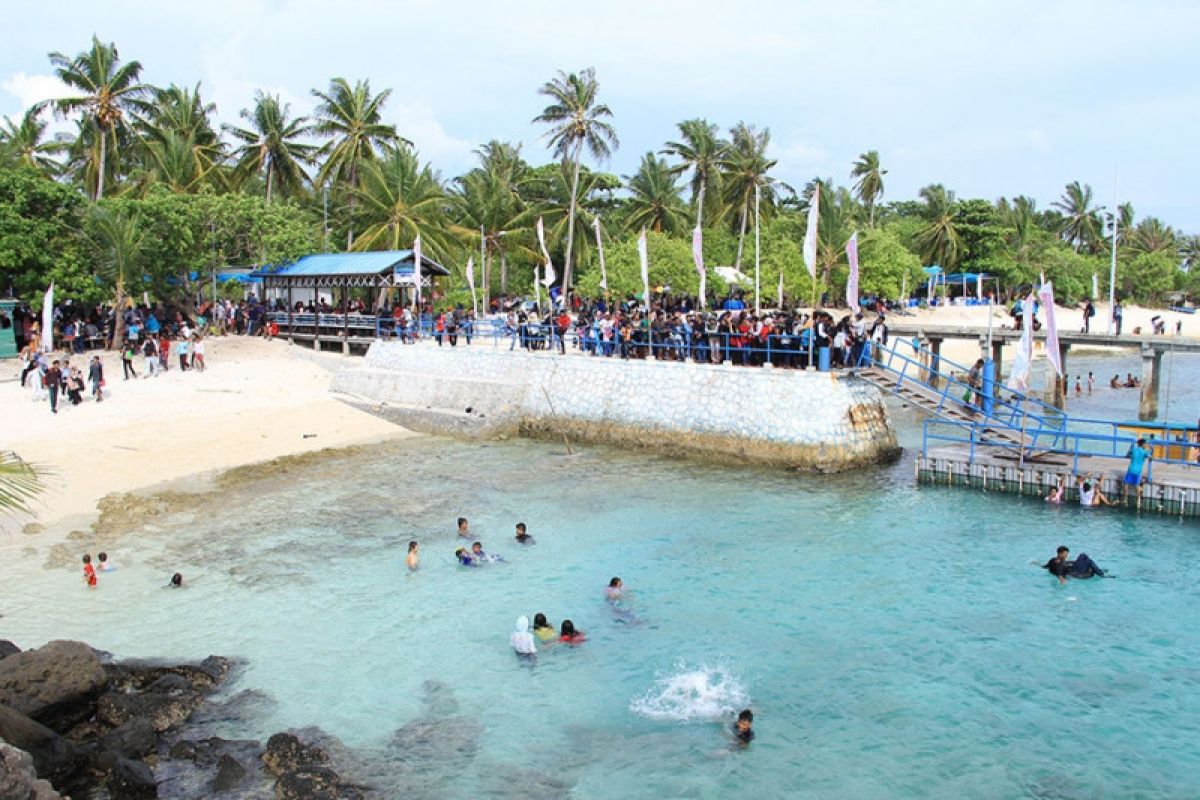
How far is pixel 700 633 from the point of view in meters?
15.6

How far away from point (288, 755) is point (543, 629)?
4.66 metres

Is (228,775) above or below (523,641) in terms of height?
below

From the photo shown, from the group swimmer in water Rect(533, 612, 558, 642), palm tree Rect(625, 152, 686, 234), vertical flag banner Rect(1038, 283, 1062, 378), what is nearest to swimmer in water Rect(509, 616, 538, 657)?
swimmer in water Rect(533, 612, 558, 642)

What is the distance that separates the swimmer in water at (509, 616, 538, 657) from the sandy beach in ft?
37.6

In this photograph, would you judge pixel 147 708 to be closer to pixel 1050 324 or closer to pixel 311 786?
pixel 311 786

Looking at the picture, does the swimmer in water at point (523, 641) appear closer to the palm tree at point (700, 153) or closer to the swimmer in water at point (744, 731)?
the swimmer in water at point (744, 731)

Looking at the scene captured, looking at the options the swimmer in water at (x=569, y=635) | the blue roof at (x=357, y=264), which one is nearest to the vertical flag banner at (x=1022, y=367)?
the swimmer in water at (x=569, y=635)

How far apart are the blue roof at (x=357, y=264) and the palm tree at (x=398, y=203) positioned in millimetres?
5671

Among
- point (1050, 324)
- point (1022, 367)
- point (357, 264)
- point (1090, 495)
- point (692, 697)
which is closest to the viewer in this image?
point (692, 697)

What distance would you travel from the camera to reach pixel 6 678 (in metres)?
12.3

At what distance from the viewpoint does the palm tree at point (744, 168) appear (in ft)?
189

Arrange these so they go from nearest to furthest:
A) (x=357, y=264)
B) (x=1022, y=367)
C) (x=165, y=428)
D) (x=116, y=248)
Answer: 1. (x=1022, y=367)
2. (x=165, y=428)
3. (x=116, y=248)
4. (x=357, y=264)

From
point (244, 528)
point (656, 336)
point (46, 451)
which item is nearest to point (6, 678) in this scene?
point (244, 528)

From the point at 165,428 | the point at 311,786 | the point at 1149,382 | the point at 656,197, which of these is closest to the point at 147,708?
the point at 311,786
